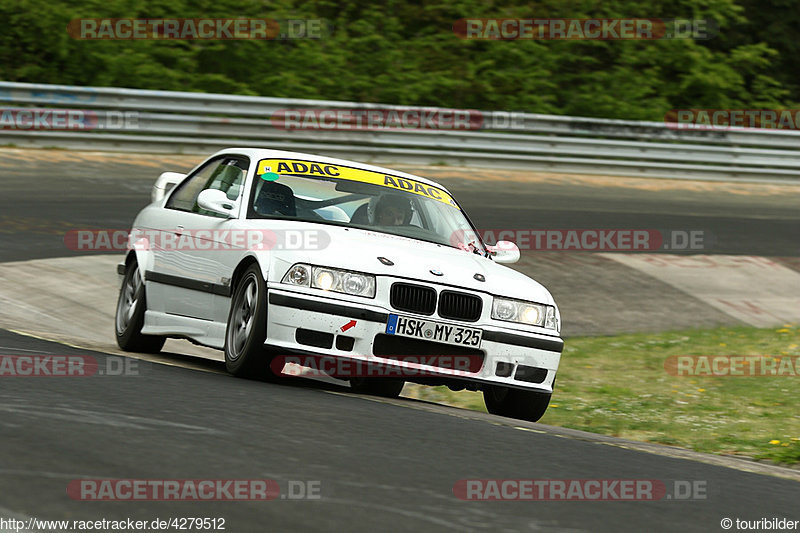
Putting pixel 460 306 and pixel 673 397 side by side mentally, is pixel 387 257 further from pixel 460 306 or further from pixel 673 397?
pixel 673 397

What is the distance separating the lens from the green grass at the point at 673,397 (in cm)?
802

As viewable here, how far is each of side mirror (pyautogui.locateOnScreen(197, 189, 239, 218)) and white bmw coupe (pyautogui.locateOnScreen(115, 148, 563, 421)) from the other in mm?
13

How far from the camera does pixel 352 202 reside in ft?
27.2

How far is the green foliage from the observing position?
23.3m

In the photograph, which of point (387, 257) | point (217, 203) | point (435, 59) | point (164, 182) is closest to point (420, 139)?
point (435, 59)

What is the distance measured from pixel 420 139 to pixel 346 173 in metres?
13.7

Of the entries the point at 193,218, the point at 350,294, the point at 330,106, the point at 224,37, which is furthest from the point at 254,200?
the point at 224,37

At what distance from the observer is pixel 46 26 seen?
2325 cm

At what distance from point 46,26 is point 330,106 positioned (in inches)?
235

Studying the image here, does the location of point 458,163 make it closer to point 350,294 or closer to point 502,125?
point 502,125

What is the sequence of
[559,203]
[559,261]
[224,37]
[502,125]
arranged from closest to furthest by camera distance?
[559,261]
[559,203]
[502,125]
[224,37]

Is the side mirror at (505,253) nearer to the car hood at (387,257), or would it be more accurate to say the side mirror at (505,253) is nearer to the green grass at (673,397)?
the car hood at (387,257)

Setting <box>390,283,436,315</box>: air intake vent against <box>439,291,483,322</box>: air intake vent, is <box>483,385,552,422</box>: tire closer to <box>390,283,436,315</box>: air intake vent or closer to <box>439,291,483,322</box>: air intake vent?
<box>439,291,483,322</box>: air intake vent

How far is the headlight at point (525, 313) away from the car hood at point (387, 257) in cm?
4
